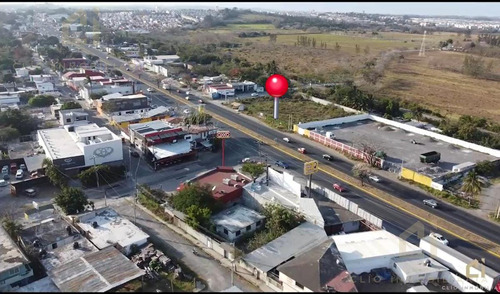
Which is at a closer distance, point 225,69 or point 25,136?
point 25,136

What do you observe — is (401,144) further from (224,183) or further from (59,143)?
(59,143)

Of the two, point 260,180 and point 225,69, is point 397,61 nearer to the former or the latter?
point 225,69

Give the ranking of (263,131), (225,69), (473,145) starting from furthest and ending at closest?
(225,69) < (263,131) < (473,145)

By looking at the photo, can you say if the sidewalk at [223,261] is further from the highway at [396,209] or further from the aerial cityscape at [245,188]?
the highway at [396,209]

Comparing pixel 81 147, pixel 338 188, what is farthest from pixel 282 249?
pixel 81 147

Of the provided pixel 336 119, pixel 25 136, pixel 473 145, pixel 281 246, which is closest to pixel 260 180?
pixel 281 246

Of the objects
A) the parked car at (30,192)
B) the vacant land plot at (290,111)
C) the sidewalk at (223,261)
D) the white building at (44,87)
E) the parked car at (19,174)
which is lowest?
the parked car at (30,192)

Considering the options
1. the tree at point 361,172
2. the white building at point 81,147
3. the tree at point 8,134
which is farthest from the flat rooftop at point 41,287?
the tree at point 8,134
